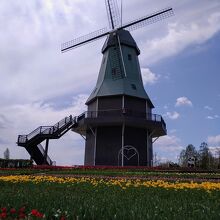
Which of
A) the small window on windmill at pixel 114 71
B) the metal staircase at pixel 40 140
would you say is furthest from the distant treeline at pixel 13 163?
the small window on windmill at pixel 114 71

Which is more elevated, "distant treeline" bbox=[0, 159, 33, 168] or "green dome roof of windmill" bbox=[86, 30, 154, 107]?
"green dome roof of windmill" bbox=[86, 30, 154, 107]

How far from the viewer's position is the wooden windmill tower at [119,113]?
1308 inches

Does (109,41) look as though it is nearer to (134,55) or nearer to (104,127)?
(134,55)

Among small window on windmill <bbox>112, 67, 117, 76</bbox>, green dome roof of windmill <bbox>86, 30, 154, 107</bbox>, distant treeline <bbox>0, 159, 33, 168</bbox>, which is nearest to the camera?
distant treeline <bbox>0, 159, 33, 168</bbox>

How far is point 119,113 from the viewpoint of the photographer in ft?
111

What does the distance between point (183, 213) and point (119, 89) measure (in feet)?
102

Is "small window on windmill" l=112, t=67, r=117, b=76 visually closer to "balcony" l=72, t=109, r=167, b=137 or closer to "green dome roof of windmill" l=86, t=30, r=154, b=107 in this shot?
"green dome roof of windmill" l=86, t=30, r=154, b=107

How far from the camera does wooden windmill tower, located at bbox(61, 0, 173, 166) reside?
1308 inches

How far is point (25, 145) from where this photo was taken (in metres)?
33.2

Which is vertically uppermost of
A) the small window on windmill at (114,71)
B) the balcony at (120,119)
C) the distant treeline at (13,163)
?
the small window on windmill at (114,71)

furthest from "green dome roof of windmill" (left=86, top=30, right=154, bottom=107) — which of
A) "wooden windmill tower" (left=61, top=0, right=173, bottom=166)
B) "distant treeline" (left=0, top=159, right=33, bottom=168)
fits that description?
"distant treeline" (left=0, top=159, right=33, bottom=168)

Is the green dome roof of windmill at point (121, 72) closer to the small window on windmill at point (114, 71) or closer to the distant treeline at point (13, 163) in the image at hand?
the small window on windmill at point (114, 71)

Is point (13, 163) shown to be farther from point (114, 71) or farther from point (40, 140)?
point (114, 71)

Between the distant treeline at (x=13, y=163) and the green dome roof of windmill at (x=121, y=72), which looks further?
the green dome roof of windmill at (x=121, y=72)
